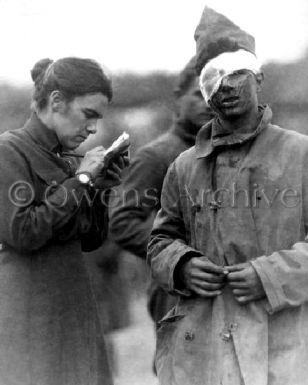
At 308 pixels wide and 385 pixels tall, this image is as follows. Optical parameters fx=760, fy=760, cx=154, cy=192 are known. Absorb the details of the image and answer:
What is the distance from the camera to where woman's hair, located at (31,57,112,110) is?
302cm

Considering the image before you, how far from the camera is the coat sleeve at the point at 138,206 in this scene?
338 cm

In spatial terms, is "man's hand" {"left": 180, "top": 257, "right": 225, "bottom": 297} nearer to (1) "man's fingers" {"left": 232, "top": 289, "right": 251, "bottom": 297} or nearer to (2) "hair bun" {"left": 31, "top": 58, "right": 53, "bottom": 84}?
(1) "man's fingers" {"left": 232, "top": 289, "right": 251, "bottom": 297}

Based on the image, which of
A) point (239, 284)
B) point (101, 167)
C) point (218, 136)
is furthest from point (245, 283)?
point (101, 167)

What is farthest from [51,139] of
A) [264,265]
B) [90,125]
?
[264,265]

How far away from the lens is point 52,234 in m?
2.83

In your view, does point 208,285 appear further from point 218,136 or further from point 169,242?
point 218,136

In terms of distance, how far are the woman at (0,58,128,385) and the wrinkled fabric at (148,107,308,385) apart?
1.38 ft

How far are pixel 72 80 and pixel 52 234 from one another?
63cm

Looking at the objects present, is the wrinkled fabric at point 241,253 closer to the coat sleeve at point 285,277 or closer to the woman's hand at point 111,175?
the coat sleeve at point 285,277

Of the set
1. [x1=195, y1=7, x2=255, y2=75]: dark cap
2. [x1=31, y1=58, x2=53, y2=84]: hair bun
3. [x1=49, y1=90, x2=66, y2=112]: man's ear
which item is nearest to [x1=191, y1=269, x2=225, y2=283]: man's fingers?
[x1=195, y1=7, x2=255, y2=75]: dark cap

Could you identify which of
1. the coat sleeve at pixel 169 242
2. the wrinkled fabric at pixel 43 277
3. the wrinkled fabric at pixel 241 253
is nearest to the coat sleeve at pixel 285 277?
the wrinkled fabric at pixel 241 253

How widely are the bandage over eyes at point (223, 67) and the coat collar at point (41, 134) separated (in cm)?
72

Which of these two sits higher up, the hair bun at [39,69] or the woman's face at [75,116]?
the hair bun at [39,69]

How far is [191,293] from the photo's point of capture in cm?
252
